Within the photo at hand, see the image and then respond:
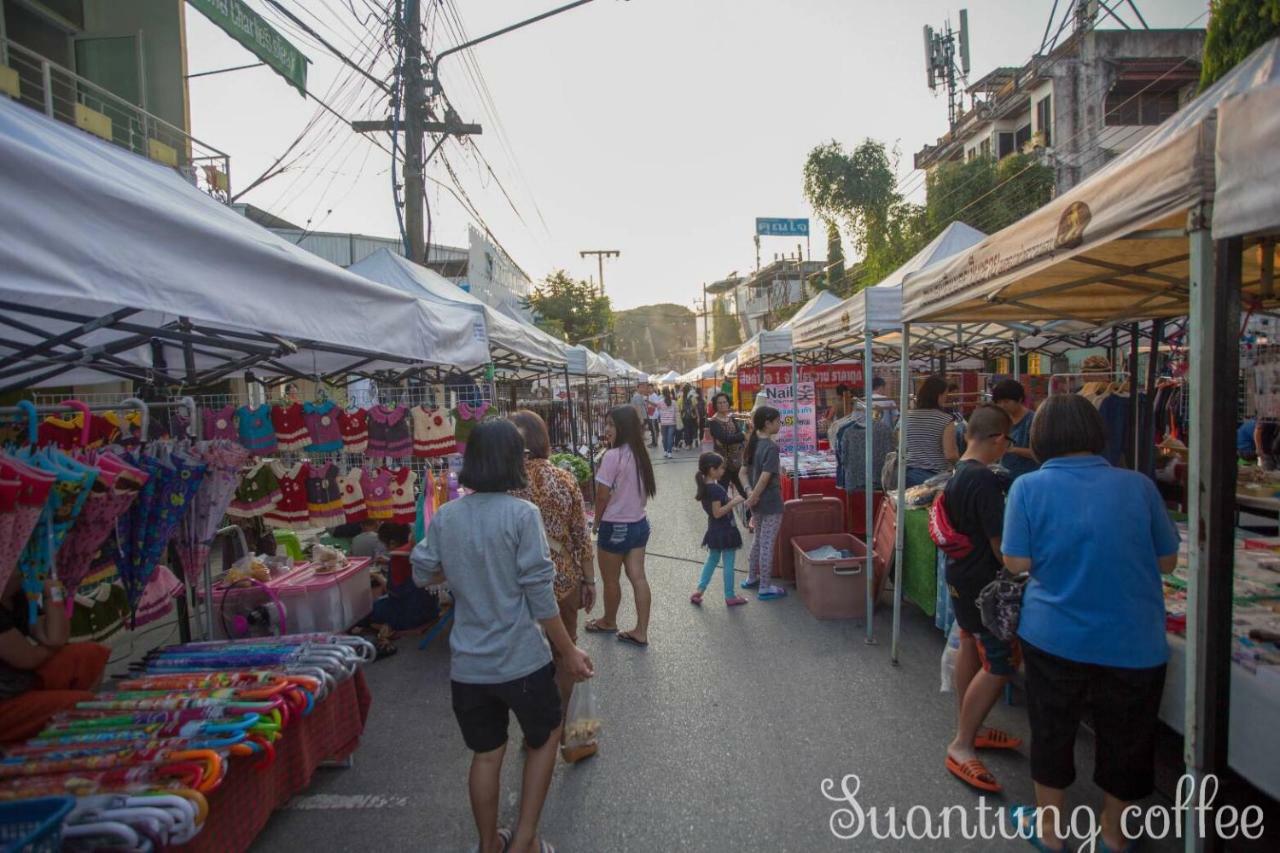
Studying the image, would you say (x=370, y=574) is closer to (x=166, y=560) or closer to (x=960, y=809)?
(x=166, y=560)

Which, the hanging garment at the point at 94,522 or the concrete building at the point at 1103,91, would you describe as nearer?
the hanging garment at the point at 94,522

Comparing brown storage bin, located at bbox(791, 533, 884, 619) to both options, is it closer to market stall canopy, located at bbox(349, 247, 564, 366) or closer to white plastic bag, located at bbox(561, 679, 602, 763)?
white plastic bag, located at bbox(561, 679, 602, 763)

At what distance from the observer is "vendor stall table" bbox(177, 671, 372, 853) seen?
A: 2.44 m

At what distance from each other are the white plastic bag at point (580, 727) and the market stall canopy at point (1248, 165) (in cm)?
312

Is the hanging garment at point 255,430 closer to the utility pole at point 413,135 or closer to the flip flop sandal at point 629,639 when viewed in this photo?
the flip flop sandal at point 629,639

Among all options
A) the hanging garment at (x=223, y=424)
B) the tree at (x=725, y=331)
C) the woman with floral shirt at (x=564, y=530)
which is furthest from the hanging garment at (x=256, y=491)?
the tree at (x=725, y=331)

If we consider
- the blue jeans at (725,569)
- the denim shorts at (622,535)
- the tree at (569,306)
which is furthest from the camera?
the tree at (569,306)

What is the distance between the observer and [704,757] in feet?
10.9

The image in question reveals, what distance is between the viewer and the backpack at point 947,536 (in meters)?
3.04

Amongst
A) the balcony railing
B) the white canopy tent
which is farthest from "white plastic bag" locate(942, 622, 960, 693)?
the balcony railing

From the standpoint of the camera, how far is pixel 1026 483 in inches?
96.2

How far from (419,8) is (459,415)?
21.6 feet

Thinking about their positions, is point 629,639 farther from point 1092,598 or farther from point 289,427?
point 1092,598

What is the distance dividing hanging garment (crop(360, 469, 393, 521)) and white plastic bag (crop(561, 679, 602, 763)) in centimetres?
236
